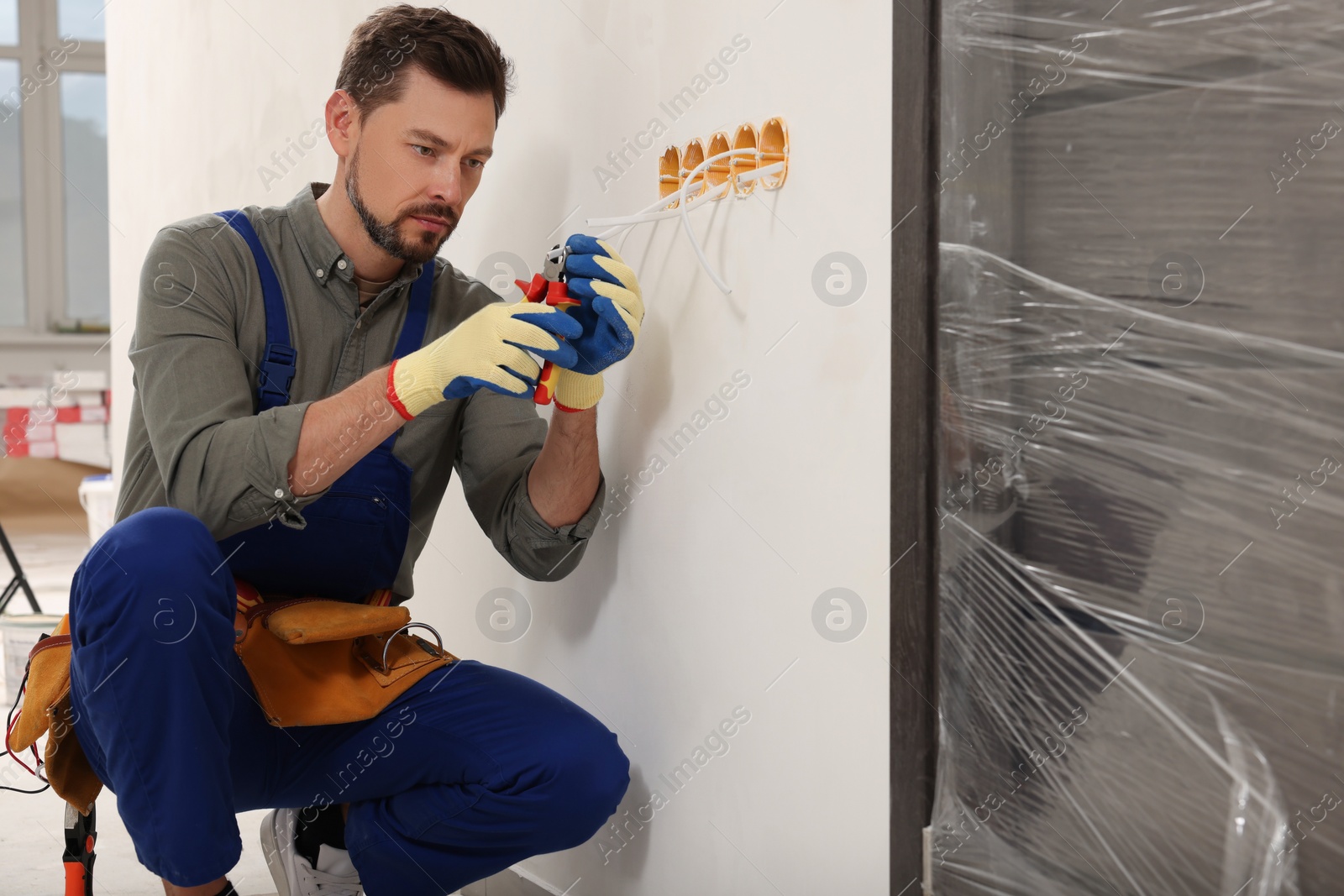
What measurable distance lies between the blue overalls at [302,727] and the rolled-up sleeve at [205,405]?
0.05 metres

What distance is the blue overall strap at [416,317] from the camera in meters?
1.37

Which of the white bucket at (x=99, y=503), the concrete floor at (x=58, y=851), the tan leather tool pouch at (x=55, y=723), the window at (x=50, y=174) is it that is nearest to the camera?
the tan leather tool pouch at (x=55, y=723)

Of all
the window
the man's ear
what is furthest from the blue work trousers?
the window

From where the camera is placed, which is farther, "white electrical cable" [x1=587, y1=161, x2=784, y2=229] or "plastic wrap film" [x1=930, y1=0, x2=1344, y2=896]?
"white electrical cable" [x1=587, y1=161, x2=784, y2=229]

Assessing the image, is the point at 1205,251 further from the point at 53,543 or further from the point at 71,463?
the point at 71,463

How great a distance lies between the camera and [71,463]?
6152 millimetres

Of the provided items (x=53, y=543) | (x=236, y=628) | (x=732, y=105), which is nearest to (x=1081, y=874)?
(x=732, y=105)

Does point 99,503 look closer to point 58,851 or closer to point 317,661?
point 58,851

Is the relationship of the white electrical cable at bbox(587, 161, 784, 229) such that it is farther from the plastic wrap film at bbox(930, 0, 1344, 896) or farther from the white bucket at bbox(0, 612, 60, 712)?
the white bucket at bbox(0, 612, 60, 712)

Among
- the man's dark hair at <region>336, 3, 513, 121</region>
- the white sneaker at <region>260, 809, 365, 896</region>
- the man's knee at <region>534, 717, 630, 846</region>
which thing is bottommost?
the white sneaker at <region>260, 809, 365, 896</region>

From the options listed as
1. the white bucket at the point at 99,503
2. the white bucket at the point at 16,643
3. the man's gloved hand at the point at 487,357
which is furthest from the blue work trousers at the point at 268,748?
the white bucket at the point at 99,503

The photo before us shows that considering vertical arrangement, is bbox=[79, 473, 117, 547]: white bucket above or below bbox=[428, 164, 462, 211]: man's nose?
below

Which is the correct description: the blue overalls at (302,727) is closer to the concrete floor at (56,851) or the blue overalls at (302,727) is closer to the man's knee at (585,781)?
the man's knee at (585,781)

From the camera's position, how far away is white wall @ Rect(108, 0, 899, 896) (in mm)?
970
